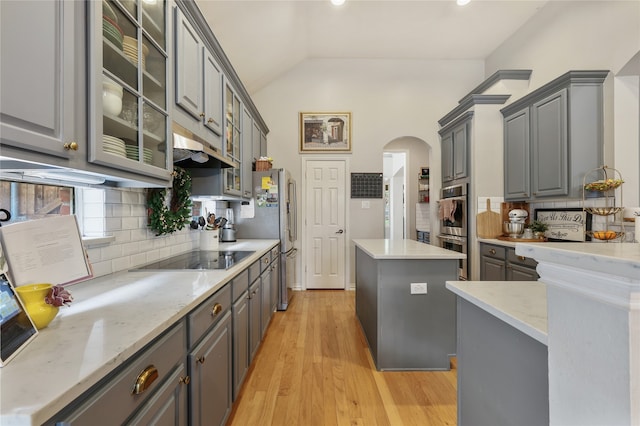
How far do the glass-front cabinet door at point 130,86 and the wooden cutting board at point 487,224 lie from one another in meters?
3.50

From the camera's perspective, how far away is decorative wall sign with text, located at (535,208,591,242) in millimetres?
2742

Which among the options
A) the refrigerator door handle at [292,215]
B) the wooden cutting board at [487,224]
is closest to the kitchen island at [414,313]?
the wooden cutting board at [487,224]

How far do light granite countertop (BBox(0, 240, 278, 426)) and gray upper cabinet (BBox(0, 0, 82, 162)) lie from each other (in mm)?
506

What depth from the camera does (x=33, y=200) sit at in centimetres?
119

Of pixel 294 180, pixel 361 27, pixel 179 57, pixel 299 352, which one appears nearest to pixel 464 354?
pixel 299 352

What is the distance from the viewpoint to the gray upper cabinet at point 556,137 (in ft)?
8.54

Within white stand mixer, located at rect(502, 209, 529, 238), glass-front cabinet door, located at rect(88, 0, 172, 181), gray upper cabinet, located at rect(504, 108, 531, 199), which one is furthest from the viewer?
white stand mixer, located at rect(502, 209, 529, 238)

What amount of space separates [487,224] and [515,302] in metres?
2.94

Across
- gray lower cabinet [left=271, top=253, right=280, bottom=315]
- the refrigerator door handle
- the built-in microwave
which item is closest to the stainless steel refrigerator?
gray lower cabinet [left=271, top=253, right=280, bottom=315]

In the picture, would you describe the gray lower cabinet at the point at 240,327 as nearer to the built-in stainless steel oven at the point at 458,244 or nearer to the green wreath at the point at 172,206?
the green wreath at the point at 172,206

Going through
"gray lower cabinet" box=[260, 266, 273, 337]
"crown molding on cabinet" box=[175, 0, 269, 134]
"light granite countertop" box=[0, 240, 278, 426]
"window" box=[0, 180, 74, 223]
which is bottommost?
"gray lower cabinet" box=[260, 266, 273, 337]

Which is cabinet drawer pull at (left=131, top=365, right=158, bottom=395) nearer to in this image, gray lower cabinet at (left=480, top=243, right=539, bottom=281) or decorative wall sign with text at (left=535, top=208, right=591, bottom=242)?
gray lower cabinet at (left=480, top=243, right=539, bottom=281)

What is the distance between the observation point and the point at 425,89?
4.50m

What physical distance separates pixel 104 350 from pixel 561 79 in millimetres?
3868
